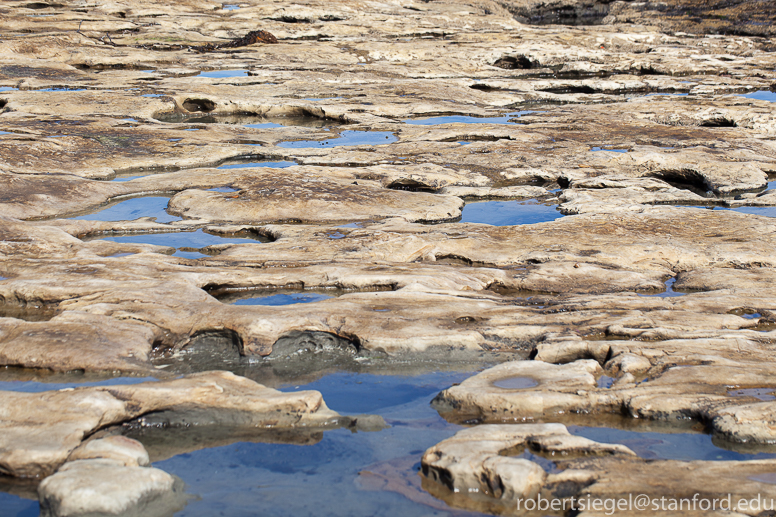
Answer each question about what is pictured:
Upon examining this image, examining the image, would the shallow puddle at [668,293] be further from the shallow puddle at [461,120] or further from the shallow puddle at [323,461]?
the shallow puddle at [461,120]

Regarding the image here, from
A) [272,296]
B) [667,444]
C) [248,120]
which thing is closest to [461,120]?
[248,120]

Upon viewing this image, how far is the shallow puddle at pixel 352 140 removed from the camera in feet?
31.5

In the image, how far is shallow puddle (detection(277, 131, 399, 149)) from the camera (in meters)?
9.60

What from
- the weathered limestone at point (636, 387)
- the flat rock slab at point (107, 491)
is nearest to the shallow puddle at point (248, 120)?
the weathered limestone at point (636, 387)

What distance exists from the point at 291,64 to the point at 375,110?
500cm

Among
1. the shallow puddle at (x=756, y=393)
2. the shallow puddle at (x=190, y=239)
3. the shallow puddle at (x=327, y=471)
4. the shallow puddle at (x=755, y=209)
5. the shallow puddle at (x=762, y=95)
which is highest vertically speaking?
the shallow puddle at (x=762, y=95)

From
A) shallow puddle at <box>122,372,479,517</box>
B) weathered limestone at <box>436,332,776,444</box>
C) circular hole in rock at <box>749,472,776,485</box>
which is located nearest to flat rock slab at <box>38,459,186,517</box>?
shallow puddle at <box>122,372,479,517</box>

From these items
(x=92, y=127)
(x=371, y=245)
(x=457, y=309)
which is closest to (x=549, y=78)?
(x=92, y=127)

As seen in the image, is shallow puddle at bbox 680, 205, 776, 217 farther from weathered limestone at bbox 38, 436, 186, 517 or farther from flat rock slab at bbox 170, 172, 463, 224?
weathered limestone at bbox 38, 436, 186, 517

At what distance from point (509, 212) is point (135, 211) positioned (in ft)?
12.6

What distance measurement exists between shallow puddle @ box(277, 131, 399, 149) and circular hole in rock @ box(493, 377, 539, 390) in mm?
6503

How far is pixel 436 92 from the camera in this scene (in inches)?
510

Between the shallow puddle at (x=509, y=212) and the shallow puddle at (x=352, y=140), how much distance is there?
2759 mm

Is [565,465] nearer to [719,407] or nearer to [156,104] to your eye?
[719,407]
